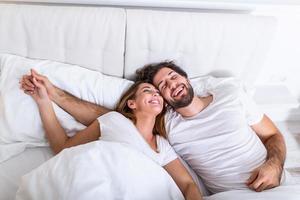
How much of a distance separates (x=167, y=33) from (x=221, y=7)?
339mm

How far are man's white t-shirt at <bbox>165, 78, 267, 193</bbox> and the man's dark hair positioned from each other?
18 cm

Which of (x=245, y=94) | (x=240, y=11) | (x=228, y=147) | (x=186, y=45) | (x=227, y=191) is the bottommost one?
(x=227, y=191)

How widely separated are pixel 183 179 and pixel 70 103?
0.57 m

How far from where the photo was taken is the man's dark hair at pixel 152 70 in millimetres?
1404

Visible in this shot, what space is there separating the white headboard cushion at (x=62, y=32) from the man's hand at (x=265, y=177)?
75 centimetres

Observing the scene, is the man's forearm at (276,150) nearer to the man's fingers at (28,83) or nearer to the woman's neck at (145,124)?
the woman's neck at (145,124)

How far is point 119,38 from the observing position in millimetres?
1348

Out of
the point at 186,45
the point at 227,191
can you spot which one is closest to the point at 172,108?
the point at 186,45

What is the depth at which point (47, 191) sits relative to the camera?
1021 mm

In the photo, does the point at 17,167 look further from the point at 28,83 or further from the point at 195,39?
the point at 195,39

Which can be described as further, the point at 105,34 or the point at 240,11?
the point at 240,11

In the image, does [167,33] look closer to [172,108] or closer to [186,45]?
[186,45]

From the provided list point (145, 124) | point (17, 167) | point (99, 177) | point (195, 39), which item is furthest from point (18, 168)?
point (195, 39)

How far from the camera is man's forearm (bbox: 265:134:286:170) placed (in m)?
1.33
